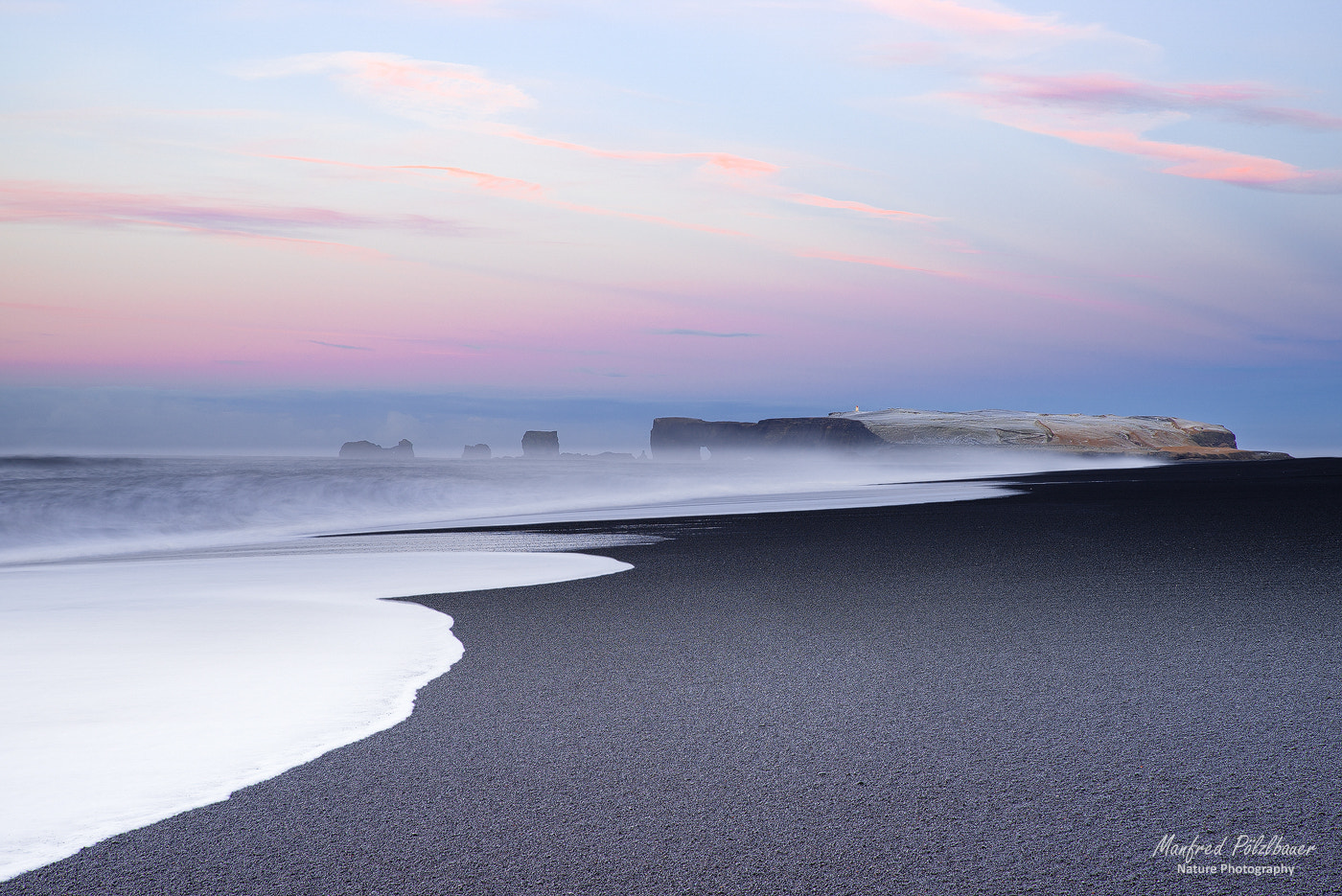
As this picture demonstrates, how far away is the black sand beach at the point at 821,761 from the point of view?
411cm

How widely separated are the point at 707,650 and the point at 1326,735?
15.0 ft

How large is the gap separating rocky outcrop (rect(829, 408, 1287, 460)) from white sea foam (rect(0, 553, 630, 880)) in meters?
150

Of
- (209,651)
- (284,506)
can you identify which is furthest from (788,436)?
(209,651)

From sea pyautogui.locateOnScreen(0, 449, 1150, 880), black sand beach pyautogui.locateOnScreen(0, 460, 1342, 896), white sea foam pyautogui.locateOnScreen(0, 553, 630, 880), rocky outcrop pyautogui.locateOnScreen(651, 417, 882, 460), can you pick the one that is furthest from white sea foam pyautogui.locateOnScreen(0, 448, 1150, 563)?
rocky outcrop pyautogui.locateOnScreen(651, 417, 882, 460)

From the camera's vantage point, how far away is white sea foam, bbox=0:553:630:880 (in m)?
5.07

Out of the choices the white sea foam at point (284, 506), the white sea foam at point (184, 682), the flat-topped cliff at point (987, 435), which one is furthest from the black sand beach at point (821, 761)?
the flat-topped cliff at point (987, 435)

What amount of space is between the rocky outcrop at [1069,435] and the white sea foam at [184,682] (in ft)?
491

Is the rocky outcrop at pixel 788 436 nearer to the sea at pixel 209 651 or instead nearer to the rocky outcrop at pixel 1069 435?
the rocky outcrop at pixel 1069 435

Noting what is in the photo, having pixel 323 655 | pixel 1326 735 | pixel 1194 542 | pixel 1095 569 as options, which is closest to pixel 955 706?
pixel 1326 735

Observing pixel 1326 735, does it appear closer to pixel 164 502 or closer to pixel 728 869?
pixel 728 869

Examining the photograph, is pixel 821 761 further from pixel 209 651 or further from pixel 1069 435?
pixel 1069 435

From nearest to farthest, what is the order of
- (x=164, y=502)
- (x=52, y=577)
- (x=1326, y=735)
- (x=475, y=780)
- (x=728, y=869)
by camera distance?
(x=728, y=869) < (x=475, y=780) < (x=1326, y=735) < (x=52, y=577) < (x=164, y=502)

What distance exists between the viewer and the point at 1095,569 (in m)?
13.4

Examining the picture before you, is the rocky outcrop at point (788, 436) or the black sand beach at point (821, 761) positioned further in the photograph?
the rocky outcrop at point (788, 436)
